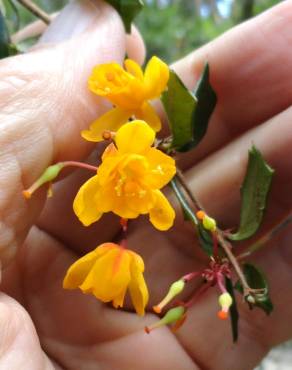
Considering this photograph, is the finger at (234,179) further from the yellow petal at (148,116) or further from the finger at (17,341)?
the finger at (17,341)

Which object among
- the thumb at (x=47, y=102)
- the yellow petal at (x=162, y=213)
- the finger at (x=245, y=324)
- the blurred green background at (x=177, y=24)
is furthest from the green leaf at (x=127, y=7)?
the blurred green background at (x=177, y=24)

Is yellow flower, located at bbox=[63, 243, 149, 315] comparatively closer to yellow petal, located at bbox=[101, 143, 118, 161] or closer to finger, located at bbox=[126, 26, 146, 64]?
yellow petal, located at bbox=[101, 143, 118, 161]

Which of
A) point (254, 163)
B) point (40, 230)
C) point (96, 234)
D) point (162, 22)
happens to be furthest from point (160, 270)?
point (162, 22)

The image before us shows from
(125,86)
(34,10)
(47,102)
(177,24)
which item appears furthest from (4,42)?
(177,24)

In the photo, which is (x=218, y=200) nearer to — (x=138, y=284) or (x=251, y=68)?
(x=251, y=68)

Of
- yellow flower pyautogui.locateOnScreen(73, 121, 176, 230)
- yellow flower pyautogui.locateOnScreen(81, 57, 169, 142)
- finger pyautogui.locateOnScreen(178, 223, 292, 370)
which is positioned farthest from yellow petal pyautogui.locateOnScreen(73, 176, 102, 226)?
finger pyautogui.locateOnScreen(178, 223, 292, 370)

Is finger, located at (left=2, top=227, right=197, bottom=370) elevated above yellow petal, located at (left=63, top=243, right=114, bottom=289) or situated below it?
below
